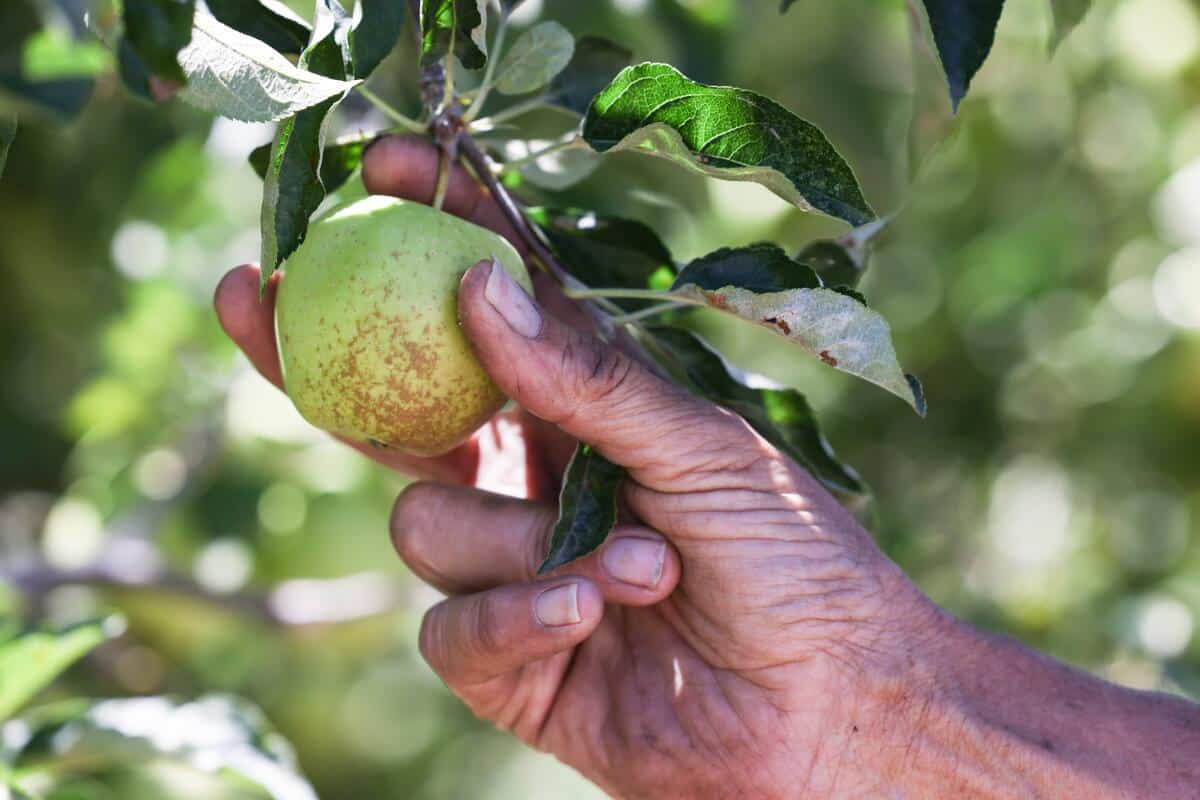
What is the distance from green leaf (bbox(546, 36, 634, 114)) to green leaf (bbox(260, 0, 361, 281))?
1.12 ft

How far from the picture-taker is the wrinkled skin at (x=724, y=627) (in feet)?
3.33

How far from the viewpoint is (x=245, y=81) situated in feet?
2.54

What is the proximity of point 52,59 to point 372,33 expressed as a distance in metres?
0.58

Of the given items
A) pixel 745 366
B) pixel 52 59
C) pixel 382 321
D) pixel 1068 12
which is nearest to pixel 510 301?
pixel 382 321

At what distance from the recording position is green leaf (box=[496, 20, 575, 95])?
1007mm

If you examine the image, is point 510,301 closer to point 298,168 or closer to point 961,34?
point 298,168

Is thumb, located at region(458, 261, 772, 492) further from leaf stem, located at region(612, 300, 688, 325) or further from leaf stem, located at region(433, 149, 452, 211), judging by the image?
leaf stem, located at region(433, 149, 452, 211)

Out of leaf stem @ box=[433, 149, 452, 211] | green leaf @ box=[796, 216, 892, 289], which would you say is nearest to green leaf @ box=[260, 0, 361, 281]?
leaf stem @ box=[433, 149, 452, 211]

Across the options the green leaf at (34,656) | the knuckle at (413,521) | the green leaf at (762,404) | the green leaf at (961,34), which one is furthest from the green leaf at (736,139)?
the green leaf at (34,656)

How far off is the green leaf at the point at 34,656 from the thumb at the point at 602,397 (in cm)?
54

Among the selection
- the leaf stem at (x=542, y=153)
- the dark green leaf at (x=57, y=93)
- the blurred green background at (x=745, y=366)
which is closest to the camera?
the leaf stem at (x=542, y=153)

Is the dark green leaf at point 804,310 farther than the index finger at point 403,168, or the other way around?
the index finger at point 403,168

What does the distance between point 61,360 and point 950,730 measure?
1.79m

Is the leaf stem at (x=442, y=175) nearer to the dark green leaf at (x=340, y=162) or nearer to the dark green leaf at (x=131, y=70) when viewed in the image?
the dark green leaf at (x=340, y=162)
